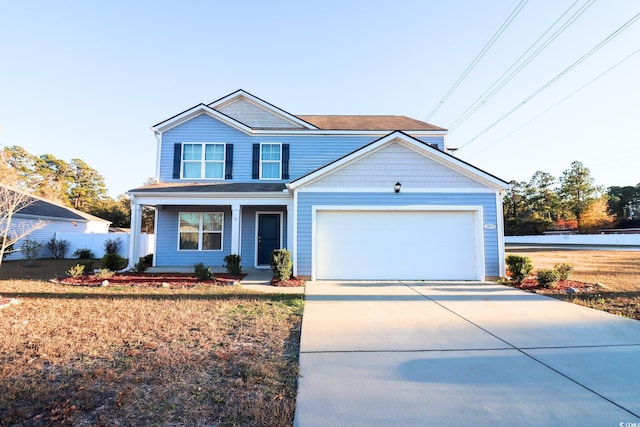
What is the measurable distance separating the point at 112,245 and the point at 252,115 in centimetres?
1231

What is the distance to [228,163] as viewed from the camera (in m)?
12.3

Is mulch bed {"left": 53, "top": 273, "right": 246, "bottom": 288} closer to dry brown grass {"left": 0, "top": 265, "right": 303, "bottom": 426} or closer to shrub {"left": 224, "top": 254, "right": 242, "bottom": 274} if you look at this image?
shrub {"left": 224, "top": 254, "right": 242, "bottom": 274}

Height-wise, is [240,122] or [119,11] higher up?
[119,11]

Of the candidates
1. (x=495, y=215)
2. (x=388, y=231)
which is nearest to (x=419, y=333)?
(x=388, y=231)

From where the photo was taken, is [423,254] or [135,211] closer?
[423,254]

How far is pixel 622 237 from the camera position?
2773cm

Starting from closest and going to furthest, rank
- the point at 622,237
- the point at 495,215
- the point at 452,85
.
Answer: the point at 495,215 → the point at 452,85 → the point at 622,237

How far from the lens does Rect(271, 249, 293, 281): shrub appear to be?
8.66 m

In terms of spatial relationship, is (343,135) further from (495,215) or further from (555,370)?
(555,370)

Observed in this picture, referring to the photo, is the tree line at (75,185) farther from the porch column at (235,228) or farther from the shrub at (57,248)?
the porch column at (235,228)

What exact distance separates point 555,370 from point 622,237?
114ft

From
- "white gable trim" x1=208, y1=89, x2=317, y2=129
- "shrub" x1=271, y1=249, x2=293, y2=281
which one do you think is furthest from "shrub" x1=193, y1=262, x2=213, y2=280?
"white gable trim" x1=208, y1=89, x2=317, y2=129

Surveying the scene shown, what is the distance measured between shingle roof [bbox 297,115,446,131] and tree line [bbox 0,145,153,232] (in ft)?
93.6

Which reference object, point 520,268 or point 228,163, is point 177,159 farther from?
point 520,268
